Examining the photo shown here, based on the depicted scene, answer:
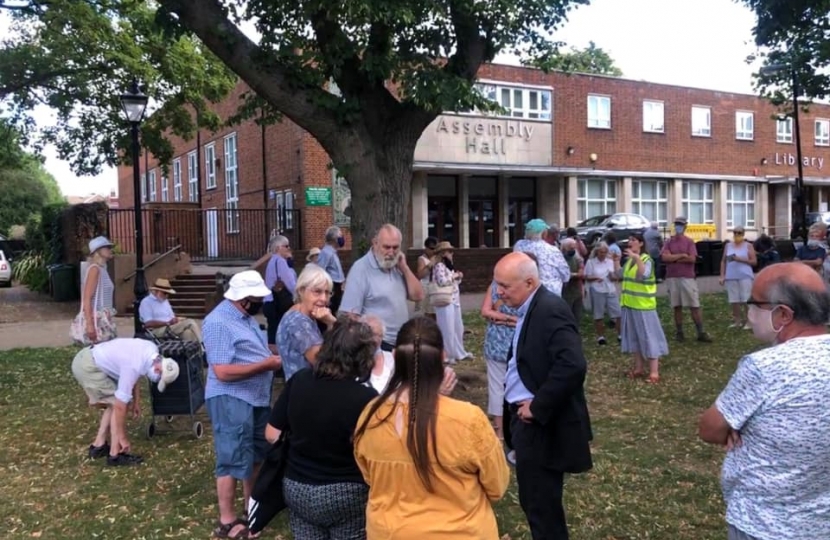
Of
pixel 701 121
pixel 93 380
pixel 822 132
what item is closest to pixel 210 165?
pixel 701 121

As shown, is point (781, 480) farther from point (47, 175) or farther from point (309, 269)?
point (47, 175)

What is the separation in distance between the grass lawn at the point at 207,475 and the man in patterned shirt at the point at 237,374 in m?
0.62

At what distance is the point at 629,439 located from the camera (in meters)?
6.59

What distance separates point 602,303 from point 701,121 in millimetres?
22485

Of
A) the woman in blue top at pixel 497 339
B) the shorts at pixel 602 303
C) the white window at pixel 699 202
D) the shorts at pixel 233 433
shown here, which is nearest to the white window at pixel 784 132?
the white window at pixel 699 202

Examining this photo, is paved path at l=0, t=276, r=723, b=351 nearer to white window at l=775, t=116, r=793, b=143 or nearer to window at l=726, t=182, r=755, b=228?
window at l=726, t=182, r=755, b=228

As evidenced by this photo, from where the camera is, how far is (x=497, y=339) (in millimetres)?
6020

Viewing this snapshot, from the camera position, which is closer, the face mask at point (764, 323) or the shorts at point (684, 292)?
the face mask at point (764, 323)

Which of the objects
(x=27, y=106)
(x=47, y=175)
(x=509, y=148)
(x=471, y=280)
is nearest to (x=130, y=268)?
(x=27, y=106)

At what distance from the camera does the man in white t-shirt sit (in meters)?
5.93

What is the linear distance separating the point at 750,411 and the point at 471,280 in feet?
57.2

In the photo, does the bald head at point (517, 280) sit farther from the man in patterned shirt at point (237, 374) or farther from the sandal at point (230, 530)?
the sandal at point (230, 530)

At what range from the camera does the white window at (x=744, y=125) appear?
32062mm

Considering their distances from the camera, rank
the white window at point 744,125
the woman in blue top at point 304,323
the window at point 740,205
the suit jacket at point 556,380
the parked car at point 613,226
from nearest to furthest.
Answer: the suit jacket at point 556,380 < the woman in blue top at point 304,323 < the parked car at point 613,226 < the white window at point 744,125 < the window at point 740,205
